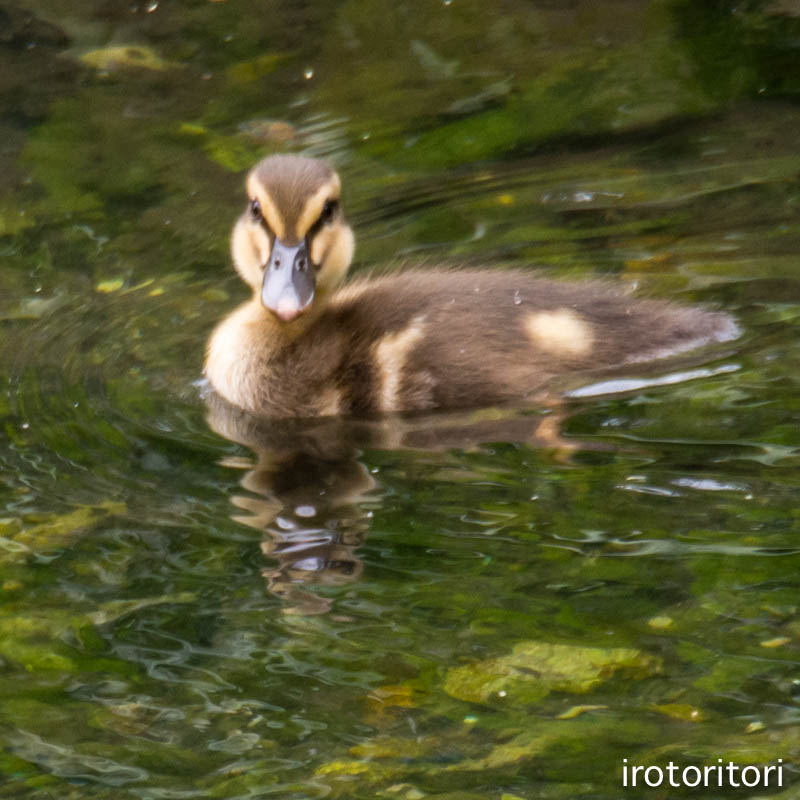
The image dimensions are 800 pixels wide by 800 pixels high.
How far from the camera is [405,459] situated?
3.67 m

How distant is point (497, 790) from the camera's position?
247 centimetres

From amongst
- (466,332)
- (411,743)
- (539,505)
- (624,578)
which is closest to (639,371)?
(466,332)

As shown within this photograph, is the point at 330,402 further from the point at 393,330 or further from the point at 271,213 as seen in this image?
the point at 271,213

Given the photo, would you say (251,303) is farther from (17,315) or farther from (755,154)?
(755,154)

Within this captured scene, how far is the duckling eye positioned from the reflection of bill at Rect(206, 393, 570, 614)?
1.63ft

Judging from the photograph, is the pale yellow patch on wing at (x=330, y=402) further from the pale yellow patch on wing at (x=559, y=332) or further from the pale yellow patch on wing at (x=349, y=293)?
→ the pale yellow patch on wing at (x=559, y=332)

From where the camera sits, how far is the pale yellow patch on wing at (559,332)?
3.91 m

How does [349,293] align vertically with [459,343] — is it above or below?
above

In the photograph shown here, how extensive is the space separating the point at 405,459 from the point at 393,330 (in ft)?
1.32

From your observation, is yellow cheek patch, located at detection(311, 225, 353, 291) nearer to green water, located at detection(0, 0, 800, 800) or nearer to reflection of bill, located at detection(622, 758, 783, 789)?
green water, located at detection(0, 0, 800, 800)

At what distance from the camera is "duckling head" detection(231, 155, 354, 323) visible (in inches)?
152

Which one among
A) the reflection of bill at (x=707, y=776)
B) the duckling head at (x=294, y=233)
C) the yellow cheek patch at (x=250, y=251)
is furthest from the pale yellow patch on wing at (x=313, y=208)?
the reflection of bill at (x=707, y=776)

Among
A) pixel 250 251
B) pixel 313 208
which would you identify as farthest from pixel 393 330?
pixel 250 251

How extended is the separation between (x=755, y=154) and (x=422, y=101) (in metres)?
1.30
